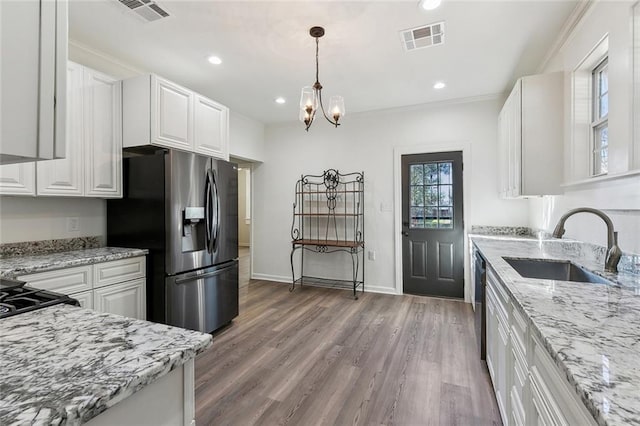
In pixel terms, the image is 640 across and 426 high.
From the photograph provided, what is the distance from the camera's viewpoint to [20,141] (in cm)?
62

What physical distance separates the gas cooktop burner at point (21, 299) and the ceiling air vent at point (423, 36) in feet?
9.31

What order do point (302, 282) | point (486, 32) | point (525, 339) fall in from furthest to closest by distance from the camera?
point (302, 282) < point (486, 32) < point (525, 339)

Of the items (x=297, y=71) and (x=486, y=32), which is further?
(x=297, y=71)

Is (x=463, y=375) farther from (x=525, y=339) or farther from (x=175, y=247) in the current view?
(x=175, y=247)

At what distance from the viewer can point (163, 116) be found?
2.76m

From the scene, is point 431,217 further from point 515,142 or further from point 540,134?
point 540,134

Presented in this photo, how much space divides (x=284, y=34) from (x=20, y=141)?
235 cm

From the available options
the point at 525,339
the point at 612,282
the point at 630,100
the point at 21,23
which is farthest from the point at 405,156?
the point at 21,23

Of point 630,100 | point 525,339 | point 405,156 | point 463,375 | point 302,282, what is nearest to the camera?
point 525,339

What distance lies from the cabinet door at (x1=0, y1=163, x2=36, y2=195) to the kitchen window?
4.03m

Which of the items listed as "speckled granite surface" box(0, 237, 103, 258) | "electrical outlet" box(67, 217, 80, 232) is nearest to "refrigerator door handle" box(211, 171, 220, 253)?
"speckled granite surface" box(0, 237, 103, 258)

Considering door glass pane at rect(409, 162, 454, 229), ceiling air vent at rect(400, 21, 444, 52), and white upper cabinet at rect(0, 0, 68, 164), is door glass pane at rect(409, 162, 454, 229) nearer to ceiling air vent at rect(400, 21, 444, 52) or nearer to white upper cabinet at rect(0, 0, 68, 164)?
ceiling air vent at rect(400, 21, 444, 52)

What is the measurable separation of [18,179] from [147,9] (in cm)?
153

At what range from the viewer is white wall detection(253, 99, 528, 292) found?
397 centimetres
